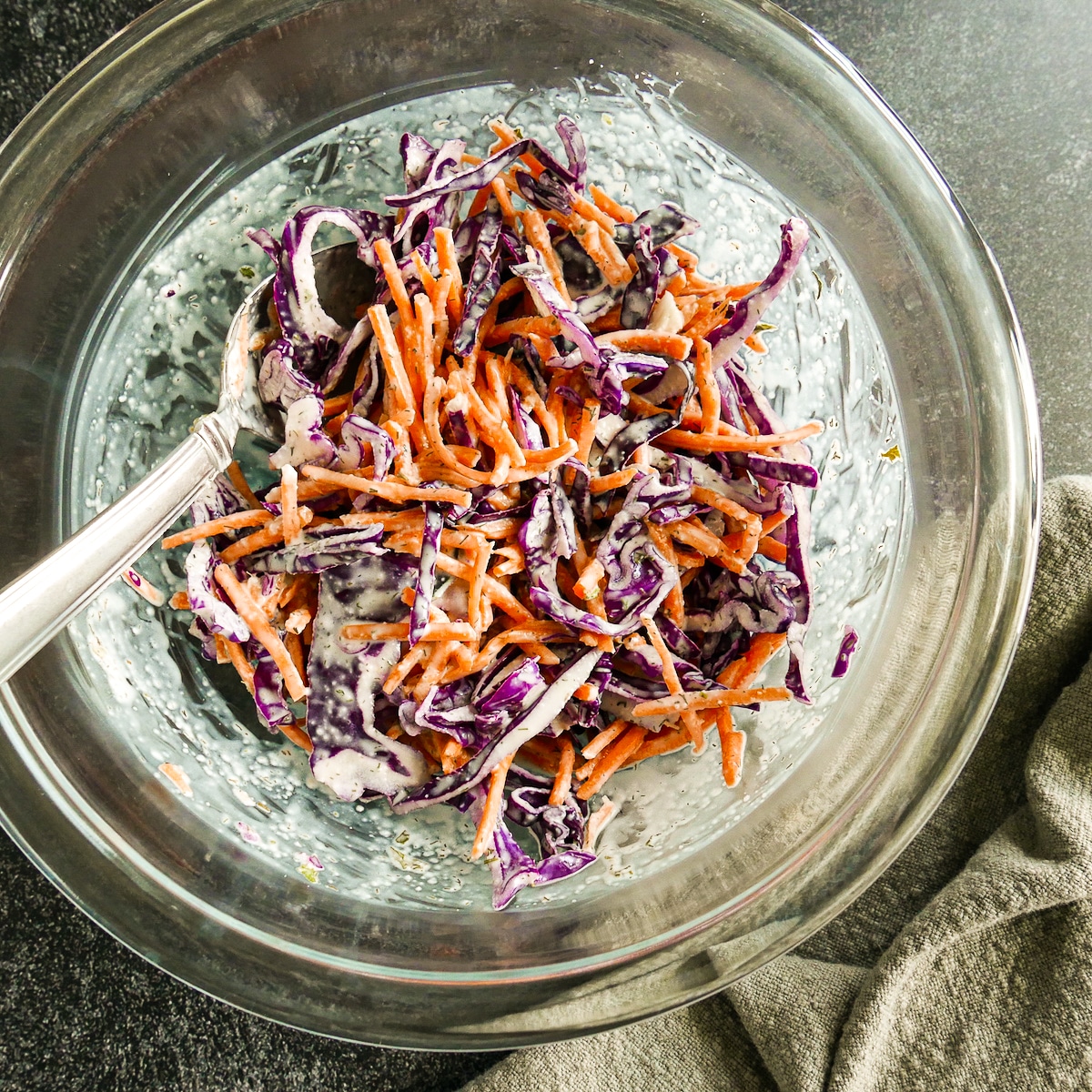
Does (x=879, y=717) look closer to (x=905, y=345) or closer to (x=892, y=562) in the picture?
(x=892, y=562)

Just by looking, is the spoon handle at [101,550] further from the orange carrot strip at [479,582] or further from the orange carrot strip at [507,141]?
the orange carrot strip at [507,141]

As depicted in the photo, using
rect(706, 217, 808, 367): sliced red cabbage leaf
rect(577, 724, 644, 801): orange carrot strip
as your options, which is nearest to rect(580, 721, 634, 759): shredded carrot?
rect(577, 724, 644, 801): orange carrot strip

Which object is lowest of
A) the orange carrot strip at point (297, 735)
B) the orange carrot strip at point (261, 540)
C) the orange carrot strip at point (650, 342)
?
the orange carrot strip at point (297, 735)

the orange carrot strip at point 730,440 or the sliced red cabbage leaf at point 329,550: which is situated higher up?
the sliced red cabbage leaf at point 329,550

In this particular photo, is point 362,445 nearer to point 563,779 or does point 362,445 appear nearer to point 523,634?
point 523,634

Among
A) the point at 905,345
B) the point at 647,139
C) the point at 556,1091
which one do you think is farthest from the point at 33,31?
the point at 556,1091

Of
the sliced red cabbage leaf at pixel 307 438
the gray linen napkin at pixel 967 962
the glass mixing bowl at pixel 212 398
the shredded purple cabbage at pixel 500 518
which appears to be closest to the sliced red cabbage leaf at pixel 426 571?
the shredded purple cabbage at pixel 500 518
